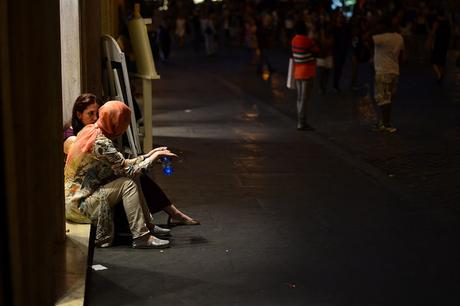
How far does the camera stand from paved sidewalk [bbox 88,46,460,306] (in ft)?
20.3

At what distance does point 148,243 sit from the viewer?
728cm

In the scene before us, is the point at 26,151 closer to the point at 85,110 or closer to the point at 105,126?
the point at 105,126

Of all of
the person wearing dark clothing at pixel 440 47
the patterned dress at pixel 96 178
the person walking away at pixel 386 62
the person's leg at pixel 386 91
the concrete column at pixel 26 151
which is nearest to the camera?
the concrete column at pixel 26 151

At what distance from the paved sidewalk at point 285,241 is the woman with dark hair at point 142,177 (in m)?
0.14

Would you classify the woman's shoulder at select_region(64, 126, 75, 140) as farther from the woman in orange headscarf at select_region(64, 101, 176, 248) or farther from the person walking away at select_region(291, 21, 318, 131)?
the person walking away at select_region(291, 21, 318, 131)

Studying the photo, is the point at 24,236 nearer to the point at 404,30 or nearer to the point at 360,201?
the point at 360,201

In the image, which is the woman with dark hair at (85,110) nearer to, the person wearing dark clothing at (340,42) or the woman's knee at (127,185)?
the woman's knee at (127,185)

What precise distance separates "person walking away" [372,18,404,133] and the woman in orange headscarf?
7302mm

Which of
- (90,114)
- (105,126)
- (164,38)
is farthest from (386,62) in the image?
(164,38)

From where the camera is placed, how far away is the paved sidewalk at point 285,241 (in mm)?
6195

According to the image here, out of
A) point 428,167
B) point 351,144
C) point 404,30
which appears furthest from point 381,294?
point 404,30

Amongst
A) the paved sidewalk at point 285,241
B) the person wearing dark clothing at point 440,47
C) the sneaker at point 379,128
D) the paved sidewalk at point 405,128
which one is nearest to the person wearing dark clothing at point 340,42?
the paved sidewalk at point 405,128

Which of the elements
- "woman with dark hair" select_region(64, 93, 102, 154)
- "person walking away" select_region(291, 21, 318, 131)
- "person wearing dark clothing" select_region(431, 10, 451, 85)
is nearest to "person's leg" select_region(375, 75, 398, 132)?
"person walking away" select_region(291, 21, 318, 131)

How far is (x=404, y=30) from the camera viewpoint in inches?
1191
